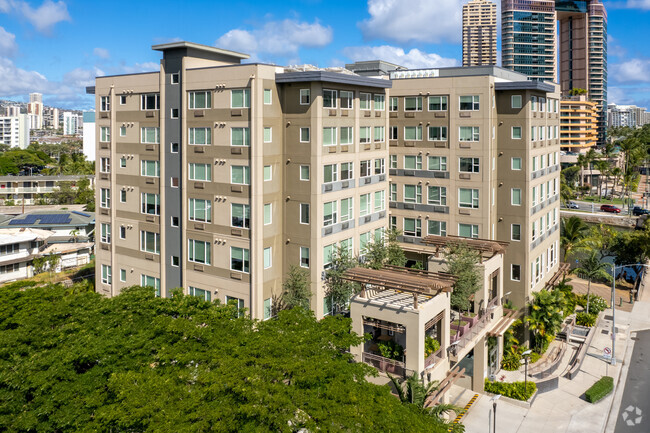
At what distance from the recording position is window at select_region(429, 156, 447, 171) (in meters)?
45.1

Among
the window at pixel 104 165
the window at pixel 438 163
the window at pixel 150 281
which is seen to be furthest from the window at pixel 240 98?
the window at pixel 438 163

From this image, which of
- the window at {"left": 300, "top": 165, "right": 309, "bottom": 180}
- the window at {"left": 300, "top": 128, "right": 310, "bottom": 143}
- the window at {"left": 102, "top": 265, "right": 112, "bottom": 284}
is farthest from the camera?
the window at {"left": 102, "top": 265, "right": 112, "bottom": 284}

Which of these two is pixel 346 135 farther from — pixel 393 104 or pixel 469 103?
pixel 469 103

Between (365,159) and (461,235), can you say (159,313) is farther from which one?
(461,235)

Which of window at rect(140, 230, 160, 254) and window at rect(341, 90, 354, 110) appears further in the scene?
window at rect(140, 230, 160, 254)

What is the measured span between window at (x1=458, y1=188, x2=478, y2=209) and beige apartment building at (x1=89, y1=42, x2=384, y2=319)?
639cm

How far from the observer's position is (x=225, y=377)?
2117cm

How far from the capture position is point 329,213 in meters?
37.2

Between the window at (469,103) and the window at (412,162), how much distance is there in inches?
213

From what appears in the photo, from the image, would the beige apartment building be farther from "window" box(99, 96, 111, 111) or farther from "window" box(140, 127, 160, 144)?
"window" box(99, 96, 111, 111)

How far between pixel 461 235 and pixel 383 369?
18.5 m

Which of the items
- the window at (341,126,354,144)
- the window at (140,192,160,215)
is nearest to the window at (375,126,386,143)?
the window at (341,126,354,144)

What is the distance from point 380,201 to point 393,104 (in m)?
9.19

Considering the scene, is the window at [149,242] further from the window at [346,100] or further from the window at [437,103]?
the window at [437,103]
